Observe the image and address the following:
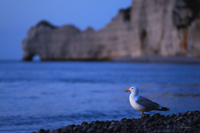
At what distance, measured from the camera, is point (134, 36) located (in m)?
63.1

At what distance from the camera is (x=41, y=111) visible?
26.0 feet

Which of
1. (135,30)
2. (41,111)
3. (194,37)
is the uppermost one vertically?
(135,30)

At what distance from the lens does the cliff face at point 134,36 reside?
44.2 m

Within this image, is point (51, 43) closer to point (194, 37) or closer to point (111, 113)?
point (194, 37)

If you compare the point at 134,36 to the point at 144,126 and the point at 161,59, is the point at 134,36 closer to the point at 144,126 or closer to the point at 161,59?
the point at 161,59

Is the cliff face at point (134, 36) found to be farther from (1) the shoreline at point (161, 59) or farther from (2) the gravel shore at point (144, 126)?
(2) the gravel shore at point (144, 126)

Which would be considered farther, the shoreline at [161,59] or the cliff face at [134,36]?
the cliff face at [134,36]

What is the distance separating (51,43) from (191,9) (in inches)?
2002

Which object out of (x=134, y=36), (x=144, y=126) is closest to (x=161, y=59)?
(x=134, y=36)

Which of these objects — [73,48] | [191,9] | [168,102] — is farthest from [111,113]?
[73,48]

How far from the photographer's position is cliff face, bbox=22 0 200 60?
145 feet

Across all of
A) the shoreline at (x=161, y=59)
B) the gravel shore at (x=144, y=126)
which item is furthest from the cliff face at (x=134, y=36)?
the gravel shore at (x=144, y=126)

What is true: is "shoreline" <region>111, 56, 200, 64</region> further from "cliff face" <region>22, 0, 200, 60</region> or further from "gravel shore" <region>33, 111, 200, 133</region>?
"gravel shore" <region>33, 111, 200, 133</region>

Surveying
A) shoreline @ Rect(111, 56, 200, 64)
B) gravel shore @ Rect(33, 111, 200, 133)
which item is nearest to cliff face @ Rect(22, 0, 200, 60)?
shoreline @ Rect(111, 56, 200, 64)
